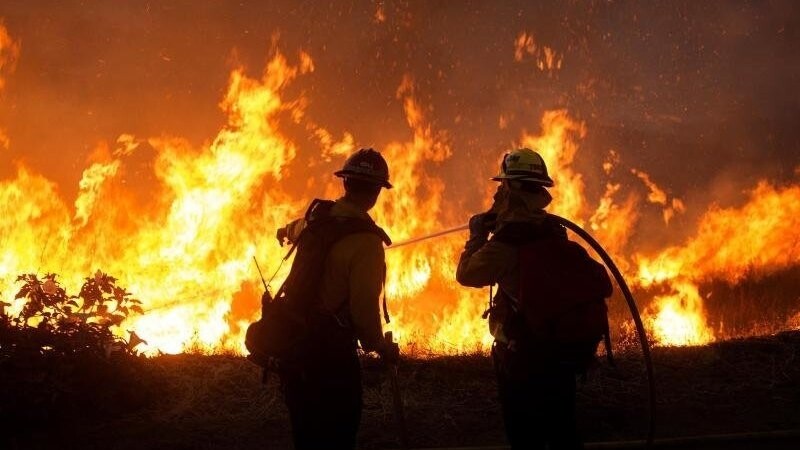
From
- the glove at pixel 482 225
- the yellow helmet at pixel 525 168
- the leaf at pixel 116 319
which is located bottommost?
the glove at pixel 482 225

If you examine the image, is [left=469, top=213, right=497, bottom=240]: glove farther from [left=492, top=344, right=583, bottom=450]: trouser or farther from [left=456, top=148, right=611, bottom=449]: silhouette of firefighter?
[left=492, top=344, right=583, bottom=450]: trouser

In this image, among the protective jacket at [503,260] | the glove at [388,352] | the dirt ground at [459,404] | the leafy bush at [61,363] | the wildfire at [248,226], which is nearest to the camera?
the glove at [388,352]

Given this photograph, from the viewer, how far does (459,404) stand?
679 centimetres

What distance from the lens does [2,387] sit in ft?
20.3

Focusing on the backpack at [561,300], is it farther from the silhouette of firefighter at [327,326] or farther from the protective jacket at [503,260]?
the silhouette of firefighter at [327,326]

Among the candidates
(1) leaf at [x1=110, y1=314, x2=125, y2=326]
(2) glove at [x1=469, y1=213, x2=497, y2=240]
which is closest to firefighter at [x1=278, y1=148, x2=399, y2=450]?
(2) glove at [x1=469, y1=213, x2=497, y2=240]

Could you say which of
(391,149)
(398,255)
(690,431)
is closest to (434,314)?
(398,255)

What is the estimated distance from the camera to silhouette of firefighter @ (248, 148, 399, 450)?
10.5 ft

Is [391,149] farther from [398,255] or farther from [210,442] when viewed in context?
[210,442]

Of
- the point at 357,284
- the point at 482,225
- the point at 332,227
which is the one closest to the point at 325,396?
the point at 357,284

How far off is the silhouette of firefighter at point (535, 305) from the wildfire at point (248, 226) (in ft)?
21.3

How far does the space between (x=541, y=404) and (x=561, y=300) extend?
638 mm

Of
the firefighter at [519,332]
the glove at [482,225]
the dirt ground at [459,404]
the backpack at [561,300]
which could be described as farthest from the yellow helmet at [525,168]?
the dirt ground at [459,404]

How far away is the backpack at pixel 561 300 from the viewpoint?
319cm
